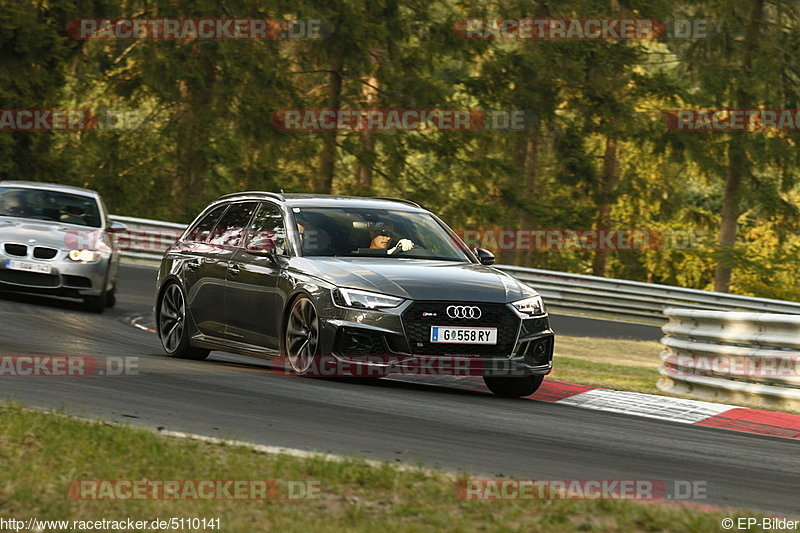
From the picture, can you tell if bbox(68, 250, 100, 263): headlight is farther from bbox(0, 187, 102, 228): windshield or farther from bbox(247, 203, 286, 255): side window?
bbox(247, 203, 286, 255): side window

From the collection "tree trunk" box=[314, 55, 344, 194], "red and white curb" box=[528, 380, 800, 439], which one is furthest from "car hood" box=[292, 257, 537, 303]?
"tree trunk" box=[314, 55, 344, 194]

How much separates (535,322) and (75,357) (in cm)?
395

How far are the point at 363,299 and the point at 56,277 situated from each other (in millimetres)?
7457

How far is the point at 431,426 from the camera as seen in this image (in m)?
8.22

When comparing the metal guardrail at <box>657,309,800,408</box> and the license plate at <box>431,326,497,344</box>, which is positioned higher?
the license plate at <box>431,326,497,344</box>

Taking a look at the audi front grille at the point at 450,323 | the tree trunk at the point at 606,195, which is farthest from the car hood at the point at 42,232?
the tree trunk at the point at 606,195

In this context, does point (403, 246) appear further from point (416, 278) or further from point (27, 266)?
point (27, 266)

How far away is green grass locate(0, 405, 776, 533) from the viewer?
213 inches

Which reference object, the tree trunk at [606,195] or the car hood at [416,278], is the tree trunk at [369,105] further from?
the car hood at [416,278]

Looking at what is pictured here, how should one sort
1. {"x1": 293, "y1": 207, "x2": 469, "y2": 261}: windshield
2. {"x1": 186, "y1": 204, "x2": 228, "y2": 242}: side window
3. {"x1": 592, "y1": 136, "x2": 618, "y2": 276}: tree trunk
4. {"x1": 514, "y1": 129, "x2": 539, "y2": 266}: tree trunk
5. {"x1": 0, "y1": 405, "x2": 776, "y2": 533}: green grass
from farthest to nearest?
{"x1": 592, "y1": 136, "x2": 618, "y2": 276}: tree trunk < {"x1": 514, "y1": 129, "x2": 539, "y2": 266}: tree trunk < {"x1": 186, "y1": 204, "x2": 228, "y2": 242}: side window < {"x1": 293, "y1": 207, "x2": 469, "y2": 261}: windshield < {"x1": 0, "y1": 405, "x2": 776, "y2": 533}: green grass

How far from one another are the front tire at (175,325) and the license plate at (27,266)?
3848mm

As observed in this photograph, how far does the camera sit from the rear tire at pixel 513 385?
10.6m

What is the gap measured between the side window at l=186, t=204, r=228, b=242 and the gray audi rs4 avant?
16 millimetres

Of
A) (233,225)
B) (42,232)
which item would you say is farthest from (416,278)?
(42,232)
